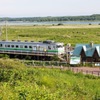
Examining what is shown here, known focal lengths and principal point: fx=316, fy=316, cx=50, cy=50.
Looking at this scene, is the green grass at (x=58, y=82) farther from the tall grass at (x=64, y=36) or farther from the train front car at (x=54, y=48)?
the tall grass at (x=64, y=36)

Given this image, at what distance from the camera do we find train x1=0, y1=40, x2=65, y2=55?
44.1 m

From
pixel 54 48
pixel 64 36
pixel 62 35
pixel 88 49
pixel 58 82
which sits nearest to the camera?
pixel 58 82

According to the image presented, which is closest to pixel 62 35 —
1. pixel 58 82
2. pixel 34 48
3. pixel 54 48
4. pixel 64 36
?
pixel 64 36

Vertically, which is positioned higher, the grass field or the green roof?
the green roof

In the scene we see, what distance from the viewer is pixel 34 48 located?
45750 millimetres

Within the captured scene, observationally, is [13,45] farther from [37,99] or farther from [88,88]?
[37,99]

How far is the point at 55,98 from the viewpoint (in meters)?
16.6

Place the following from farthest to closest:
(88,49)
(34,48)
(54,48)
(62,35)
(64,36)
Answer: (62,35) < (64,36) < (34,48) < (54,48) < (88,49)

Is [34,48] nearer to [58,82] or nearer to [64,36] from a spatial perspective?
[58,82]

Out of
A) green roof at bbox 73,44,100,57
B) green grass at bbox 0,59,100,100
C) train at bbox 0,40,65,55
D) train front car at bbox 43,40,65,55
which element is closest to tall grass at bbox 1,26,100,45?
train at bbox 0,40,65,55

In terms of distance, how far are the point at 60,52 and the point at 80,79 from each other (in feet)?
47.7

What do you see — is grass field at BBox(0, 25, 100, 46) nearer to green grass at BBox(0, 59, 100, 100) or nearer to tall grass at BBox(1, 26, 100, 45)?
tall grass at BBox(1, 26, 100, 45)

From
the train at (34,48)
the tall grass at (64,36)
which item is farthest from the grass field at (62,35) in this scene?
the train at (34,48)

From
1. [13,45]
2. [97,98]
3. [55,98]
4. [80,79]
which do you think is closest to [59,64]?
[80,79]
